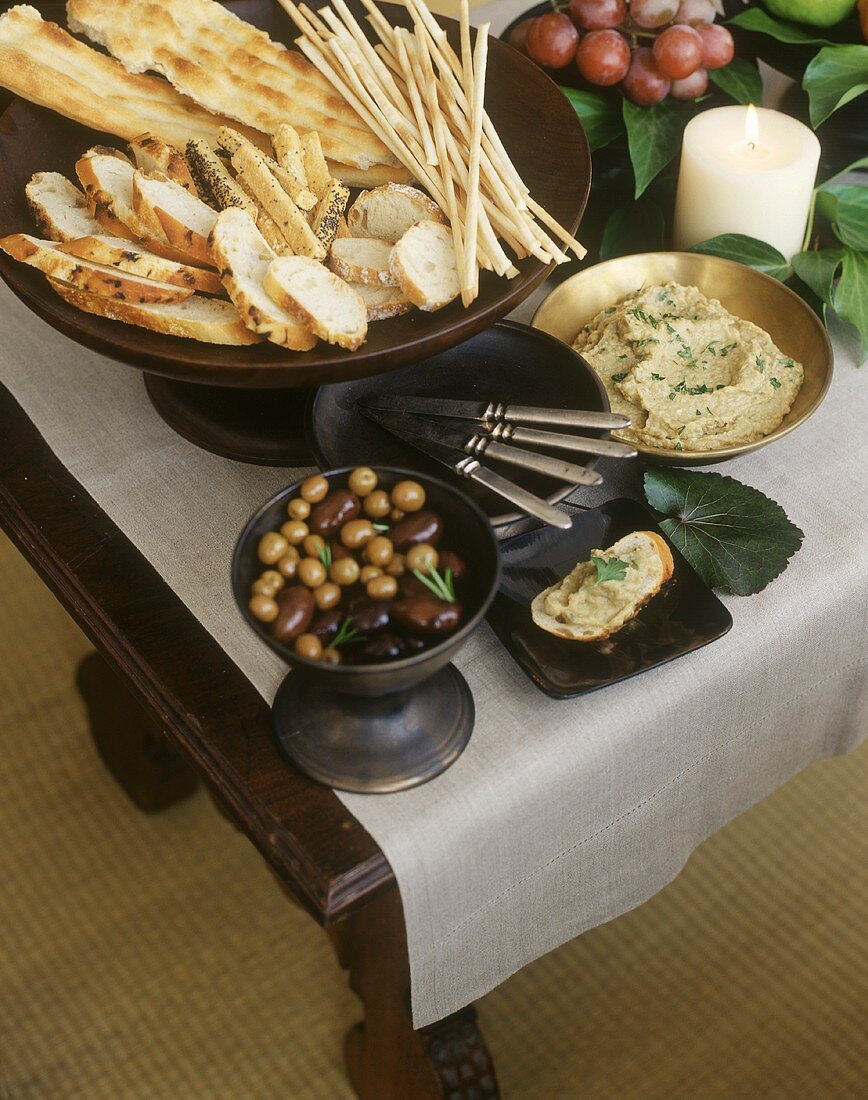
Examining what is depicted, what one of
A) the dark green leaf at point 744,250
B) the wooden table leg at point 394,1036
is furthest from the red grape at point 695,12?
the wooden table leg at point 394,1036

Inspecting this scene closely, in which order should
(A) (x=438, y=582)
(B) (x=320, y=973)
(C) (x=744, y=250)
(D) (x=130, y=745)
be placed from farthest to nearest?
(D) (x=130, y=745) < (B) (x=320, y=973) < (C) (x=744, y=250) < (A) (x=438, y=582)

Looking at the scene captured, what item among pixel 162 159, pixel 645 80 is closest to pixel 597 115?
pixel 645 80

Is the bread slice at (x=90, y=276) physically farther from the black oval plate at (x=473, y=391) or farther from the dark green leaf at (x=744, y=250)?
the dark green leaf at (x=744, y=250)

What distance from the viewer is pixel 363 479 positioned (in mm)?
630

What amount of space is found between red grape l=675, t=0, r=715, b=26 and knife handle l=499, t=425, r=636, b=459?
482mm

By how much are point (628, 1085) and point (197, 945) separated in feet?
1.61

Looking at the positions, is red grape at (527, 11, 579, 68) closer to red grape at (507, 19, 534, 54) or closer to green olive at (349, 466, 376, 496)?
red grape at (507, 19, 534, 54)

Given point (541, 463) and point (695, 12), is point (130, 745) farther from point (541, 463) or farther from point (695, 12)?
point (695, 12)

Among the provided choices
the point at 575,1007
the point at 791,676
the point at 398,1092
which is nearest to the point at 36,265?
the point at 791,676

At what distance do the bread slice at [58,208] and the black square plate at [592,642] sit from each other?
15.8 inches

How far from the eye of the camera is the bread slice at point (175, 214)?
76 centimetres

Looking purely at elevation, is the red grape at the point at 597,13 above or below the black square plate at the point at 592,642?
above

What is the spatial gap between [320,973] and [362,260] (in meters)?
0.79

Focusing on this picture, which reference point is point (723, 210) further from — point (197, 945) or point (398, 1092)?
point (197, 945)
